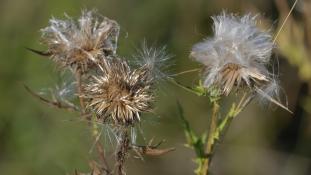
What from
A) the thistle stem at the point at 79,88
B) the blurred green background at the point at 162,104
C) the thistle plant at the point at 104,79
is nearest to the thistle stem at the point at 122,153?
the thistle plant at the point at 104,79

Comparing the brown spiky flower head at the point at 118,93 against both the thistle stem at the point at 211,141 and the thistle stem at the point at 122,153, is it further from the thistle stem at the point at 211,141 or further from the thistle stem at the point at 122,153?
the thistle stem at the point at 211,141

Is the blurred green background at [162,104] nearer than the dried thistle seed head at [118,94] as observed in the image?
No

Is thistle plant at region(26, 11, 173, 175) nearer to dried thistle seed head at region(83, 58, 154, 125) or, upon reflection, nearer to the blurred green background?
dried thistle seed head at region(83, 58, 154, 125)

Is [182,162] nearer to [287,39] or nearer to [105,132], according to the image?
[287,39]

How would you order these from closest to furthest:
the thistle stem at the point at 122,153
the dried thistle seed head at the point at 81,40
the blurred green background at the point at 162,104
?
1. the thistle stem at the point at 122,153
2. the dried thistle seed head at the point at 81,40
3. the blurred green background at the point at 162,104

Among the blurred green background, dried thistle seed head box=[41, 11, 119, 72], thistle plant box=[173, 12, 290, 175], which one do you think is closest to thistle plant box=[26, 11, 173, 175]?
dried thistle seed head box=[41, 11, 119, 72]

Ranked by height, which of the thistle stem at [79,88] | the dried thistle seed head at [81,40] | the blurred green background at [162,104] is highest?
the dried thistle seed head at [81,40]

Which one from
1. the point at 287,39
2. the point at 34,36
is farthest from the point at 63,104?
the point at 34,36
